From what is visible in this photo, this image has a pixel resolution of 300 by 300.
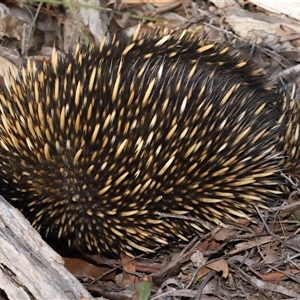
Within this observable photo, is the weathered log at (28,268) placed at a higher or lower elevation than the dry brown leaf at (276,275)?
higher

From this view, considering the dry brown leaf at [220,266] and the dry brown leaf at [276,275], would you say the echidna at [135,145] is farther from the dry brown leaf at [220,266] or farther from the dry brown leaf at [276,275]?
the dry brown leaf at [276,275]

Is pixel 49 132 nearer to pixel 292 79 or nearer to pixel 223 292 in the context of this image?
pixel 223 292

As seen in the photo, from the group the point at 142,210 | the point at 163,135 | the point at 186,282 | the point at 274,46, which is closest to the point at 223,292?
the point at 186,282

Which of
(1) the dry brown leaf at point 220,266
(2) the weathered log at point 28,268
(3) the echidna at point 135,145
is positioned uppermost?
(3) the echidna at point 135,145

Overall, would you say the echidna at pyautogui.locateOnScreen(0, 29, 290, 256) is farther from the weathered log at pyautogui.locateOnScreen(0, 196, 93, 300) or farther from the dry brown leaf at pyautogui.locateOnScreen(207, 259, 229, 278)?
the weathered log at pyautogui.locateOnScreen(0, 196, 93, 300)

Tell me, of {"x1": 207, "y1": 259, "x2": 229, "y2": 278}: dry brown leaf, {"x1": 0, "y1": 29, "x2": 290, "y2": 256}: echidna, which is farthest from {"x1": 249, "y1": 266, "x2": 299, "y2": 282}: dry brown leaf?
{"x1": 0, "y1": 29, "x2": 290, "y2": 256}: echidna

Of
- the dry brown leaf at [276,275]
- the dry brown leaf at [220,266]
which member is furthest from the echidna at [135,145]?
the dry brown leaf at [276,275]

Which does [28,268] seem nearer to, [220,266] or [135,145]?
[135,145]

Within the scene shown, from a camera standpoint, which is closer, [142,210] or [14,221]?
[14,221]
